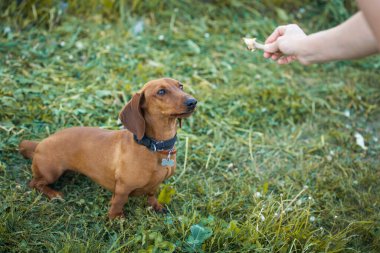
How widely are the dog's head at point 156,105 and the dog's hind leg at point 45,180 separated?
0.86 m

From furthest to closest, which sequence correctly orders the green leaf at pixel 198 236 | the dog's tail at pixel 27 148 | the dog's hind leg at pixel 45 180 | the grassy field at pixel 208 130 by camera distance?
the dog's tail at pixel 27 148, the dog's hind leg at pixel 45 180, the grassy field at pixel 208 130, the green leaf at pixel 198 236

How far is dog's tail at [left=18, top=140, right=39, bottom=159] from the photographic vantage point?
362cm

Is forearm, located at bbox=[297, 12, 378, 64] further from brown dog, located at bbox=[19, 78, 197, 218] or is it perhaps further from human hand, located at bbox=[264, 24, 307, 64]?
brown dog, located at bbox=[19, 78, 197, 218]

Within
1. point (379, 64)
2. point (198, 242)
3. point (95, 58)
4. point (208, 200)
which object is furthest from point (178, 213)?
point (379, 64)

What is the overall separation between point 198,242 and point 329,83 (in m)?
3.56

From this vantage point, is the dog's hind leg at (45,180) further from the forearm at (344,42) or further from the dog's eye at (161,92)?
the forearm at (344,42)

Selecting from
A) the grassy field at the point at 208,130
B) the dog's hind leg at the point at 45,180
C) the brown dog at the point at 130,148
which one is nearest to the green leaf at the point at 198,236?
the grassy field at the point at 208,130

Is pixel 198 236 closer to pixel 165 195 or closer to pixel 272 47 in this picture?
pixel 165 195

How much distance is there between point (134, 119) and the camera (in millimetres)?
2996

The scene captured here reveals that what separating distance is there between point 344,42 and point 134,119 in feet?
4.87

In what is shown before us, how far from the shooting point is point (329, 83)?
565cm

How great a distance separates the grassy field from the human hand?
47.2 inches

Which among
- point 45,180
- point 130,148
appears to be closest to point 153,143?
point 130,148

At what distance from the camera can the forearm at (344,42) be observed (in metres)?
2.07
